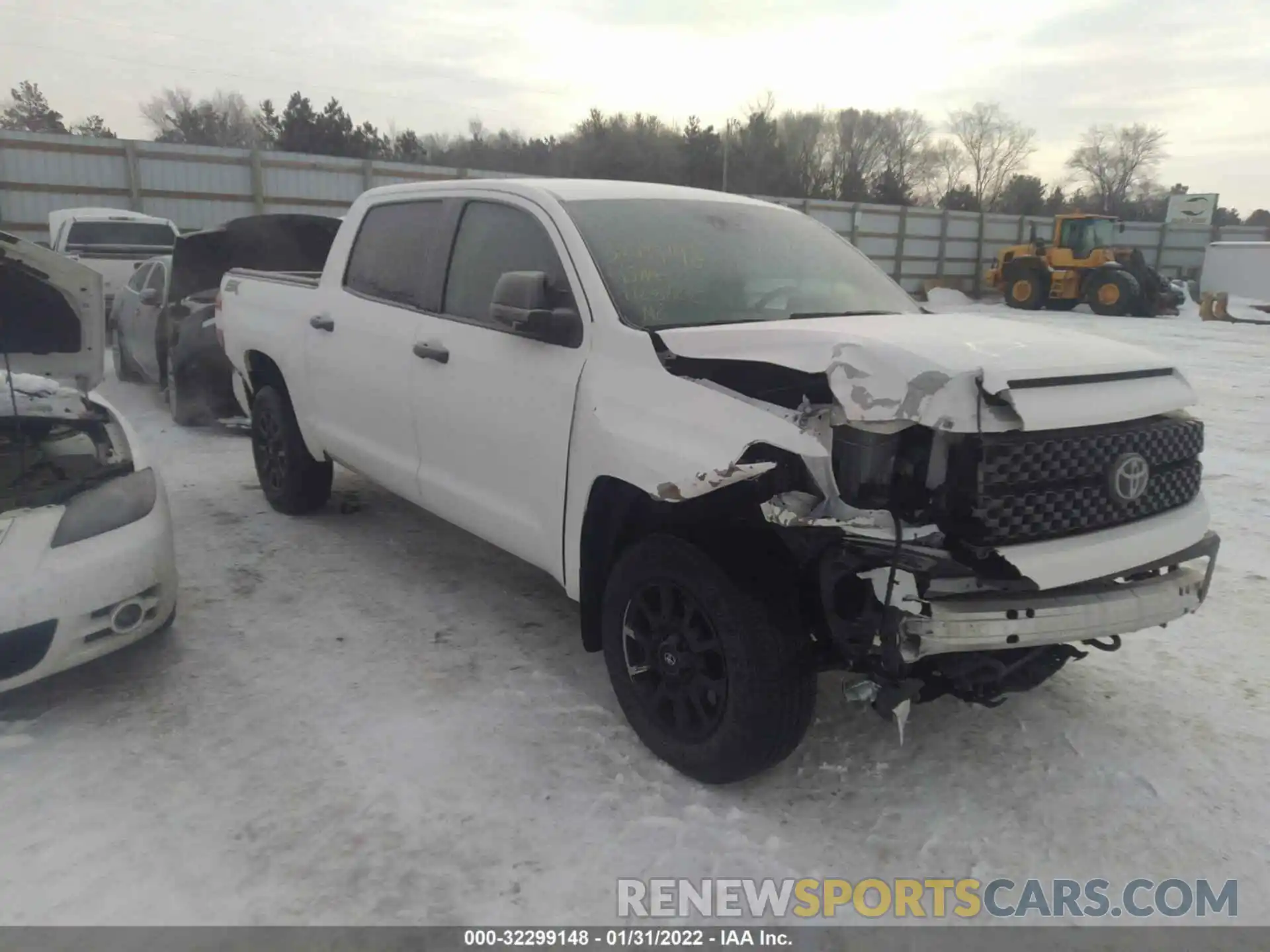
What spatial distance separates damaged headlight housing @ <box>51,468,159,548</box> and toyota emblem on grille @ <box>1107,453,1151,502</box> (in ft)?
10.9

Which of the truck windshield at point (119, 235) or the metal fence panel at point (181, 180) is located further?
the metal fence panel at point (181, 180)

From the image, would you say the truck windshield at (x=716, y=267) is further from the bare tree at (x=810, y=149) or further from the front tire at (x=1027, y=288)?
the bare tree at (x=810, y=149)

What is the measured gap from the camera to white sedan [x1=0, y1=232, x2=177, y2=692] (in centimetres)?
302

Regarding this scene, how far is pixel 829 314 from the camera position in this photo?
3416 mm

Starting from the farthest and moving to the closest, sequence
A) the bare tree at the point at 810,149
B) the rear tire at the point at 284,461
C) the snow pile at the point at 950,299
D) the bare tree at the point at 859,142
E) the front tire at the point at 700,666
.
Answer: the bare tree at the point at 859,142 < the bare tree at the point at 810,149 < the snow pile at the point at 950,299 < the rear tire at the point at 284,461 < the front tire at the point at 700,666

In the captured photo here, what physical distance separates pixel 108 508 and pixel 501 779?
1.77m

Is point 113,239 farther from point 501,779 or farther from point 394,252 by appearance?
point 501,779

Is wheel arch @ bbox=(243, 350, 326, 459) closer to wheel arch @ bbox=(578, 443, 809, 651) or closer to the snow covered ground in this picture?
the snow covered ground

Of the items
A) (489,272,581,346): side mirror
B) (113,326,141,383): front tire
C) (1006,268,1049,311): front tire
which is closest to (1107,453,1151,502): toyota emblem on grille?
(489,272,581,346): side mirror

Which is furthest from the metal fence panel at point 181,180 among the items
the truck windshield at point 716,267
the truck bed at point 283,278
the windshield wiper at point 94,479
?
the windshield wiper at point 94,479

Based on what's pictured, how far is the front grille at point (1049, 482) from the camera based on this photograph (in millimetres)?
2430

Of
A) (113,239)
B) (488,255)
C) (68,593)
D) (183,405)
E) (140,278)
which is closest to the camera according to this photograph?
(68,593)

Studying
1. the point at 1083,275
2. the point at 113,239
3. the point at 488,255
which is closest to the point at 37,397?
the point at 488,255

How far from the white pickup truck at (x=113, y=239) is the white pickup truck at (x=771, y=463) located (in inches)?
454
